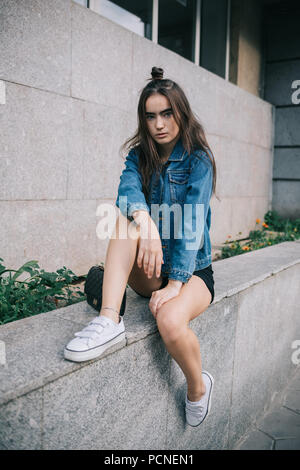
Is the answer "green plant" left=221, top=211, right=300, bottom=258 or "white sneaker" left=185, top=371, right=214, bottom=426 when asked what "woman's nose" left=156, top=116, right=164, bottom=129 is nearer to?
"white sneaker" left=185, top=371, right=214, bottom=426

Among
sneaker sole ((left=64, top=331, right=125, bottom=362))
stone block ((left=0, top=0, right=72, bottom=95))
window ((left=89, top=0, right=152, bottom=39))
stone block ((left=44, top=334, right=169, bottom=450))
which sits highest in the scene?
window ((left=89, top=0, right=152, bottom=39))

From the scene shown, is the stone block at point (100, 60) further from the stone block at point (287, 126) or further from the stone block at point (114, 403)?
the stone block at point (287, 126)

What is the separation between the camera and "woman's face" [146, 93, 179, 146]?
2.06m

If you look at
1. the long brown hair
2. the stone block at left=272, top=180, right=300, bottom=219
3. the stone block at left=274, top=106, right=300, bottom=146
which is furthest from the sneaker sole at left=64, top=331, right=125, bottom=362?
the stone block at left=274, top=106, right=300, bottom=146

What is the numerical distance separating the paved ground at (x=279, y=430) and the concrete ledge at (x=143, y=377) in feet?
0.24

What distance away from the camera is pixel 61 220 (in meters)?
3.56

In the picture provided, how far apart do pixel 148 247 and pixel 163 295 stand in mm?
238

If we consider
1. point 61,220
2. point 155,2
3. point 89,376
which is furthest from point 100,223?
point 155,2

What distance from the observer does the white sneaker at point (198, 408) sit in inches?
77.3

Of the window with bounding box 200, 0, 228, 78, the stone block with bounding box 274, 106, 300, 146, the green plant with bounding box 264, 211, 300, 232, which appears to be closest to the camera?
the window with bounding box 200, 0, 228, 78

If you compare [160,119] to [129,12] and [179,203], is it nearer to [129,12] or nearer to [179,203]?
[179,203]

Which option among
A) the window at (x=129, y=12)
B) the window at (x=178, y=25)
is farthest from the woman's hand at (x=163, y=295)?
the window at (x=178, y=25)

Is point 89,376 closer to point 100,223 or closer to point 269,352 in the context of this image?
point 269,352

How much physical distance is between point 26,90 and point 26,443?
267 centimetres
